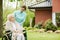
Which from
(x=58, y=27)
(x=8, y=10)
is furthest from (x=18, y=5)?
(x=58, y=27)

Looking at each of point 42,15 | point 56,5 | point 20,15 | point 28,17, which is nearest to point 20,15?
point 20,15

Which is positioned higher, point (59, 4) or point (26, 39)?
point (59, 4)

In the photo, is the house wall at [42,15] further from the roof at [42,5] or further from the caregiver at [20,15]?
the caregiver at [20,15]

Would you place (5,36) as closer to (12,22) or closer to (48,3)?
(12,22)

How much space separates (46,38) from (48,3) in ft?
2.61

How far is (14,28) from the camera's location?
39.7 feet

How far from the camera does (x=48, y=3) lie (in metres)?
12.3

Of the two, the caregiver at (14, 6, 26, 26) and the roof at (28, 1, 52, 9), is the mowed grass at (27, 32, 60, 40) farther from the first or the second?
the roof at (28, 1, 52, 9)

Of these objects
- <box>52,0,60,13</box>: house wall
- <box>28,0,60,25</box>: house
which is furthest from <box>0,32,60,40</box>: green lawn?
<box>52,0,60,13</box>: house wall

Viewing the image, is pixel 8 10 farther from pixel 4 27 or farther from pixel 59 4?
pixel 59 4

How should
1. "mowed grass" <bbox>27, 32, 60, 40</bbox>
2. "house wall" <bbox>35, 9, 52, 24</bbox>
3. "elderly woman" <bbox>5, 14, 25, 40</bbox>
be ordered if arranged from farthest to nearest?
"house wall" <bbox>35, 9, 52, 24</bbox> → "mowed grass" <bbox>27, 32, 60, 40</bbox> → "elderly woman" <bbox>5, 14, 25, 40</bbox>

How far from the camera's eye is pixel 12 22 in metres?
12.1

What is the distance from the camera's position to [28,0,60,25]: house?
12.3 metres

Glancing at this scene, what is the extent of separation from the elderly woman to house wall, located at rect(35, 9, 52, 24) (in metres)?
0.48
